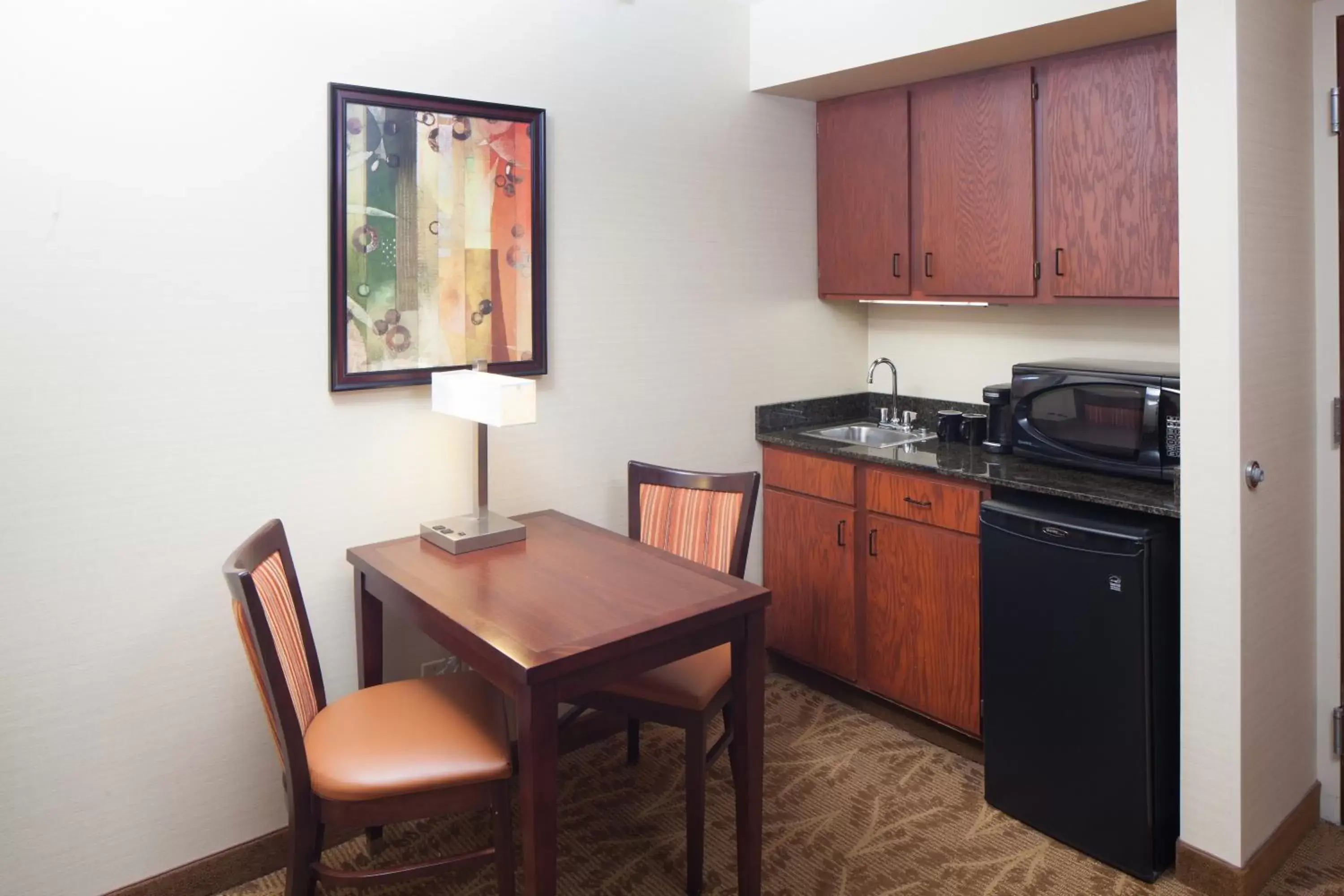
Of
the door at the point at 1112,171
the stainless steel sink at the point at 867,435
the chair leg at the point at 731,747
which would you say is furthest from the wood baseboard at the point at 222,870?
the door at the point at 1112,171

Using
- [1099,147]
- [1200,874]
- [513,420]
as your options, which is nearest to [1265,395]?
[1099,147]

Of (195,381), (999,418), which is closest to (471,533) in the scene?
(195,381)

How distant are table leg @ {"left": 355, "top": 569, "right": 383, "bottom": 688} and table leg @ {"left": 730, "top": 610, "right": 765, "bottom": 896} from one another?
96cm

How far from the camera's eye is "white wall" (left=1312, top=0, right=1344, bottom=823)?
2502mm

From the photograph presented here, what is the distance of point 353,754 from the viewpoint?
6.76 ft

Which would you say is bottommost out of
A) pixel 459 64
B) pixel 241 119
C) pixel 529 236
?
pixel 529 236

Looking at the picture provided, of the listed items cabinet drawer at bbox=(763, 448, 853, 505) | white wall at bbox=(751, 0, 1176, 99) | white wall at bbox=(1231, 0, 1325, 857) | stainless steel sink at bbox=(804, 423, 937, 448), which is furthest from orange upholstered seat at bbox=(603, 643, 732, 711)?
white wall at bbox=(751, 0, 1176, 99)

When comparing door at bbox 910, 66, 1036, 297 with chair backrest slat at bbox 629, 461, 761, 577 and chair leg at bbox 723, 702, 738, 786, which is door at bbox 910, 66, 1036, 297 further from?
chair leg at bbox 723, 702, 738, 786

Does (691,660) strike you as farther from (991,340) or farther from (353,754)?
(991,340)

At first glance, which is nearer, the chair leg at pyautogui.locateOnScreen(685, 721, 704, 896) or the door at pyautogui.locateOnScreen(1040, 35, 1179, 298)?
the chair leg at pyautogui.locateOnScreen(685, 721, 704, 896)

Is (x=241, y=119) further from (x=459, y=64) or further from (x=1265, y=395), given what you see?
(x=1265, y=395)

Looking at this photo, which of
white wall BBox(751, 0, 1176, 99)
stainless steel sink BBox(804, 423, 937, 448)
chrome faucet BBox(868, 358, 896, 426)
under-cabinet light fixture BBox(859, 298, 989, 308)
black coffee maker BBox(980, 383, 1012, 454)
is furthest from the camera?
chrome faucet BBox(868, 358, 896, 426)

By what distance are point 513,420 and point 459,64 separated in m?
1.07

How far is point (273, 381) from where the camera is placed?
248cm
